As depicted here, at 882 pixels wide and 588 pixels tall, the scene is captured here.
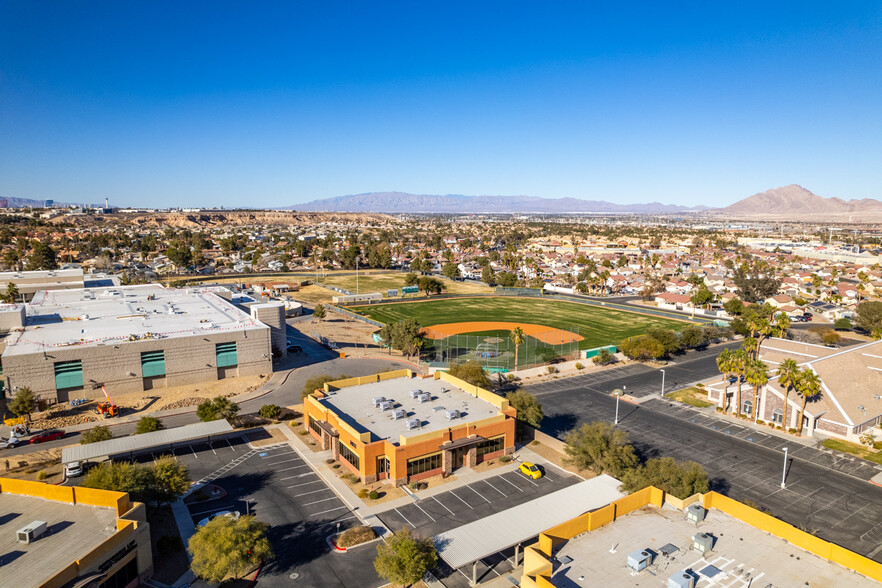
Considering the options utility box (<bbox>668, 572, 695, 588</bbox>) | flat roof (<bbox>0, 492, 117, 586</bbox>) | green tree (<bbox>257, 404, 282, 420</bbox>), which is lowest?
green tree (<bbox>257, 404, 282, 420</bbox>)

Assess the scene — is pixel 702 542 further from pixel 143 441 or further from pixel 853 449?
pixel 143 441

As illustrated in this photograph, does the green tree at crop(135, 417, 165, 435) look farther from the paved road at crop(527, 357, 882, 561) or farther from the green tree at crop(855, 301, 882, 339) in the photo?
the green tree at crop(855, 301, 882, 339)

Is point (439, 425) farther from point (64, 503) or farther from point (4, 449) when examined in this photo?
point (4, 449)

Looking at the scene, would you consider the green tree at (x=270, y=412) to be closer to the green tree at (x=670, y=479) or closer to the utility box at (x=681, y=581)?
the green tree at (x=670, y=479)

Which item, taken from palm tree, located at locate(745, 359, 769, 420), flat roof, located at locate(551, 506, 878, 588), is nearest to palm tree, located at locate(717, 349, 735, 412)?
palm tree, located at locate(745, 359, 769, 420)

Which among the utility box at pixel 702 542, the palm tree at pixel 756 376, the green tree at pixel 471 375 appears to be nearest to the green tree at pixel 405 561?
the utility box at pixel 702 542

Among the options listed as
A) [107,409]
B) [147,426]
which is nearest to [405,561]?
[147,426]
